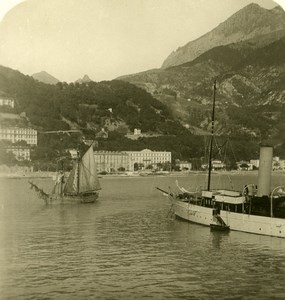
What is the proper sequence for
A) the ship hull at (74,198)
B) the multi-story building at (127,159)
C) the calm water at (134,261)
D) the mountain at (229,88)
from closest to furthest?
the calm water at (134,261)
the ship hull at (74,198)
the multi-story building at (127,159)
the mountain at (229,88)

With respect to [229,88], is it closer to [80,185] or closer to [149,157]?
[149,157]

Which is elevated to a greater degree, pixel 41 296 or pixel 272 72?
pixel 272 72

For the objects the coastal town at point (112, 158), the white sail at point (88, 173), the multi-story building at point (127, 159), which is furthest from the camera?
the multi-story building at point (127, 159)

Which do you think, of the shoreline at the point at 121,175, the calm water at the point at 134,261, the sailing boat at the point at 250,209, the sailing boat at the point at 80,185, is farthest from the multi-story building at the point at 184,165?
the sailing boat at the point at 250,209

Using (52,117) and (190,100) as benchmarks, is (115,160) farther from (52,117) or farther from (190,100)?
(190,100)

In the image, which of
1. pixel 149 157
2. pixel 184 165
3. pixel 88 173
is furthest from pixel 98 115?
pixel 88 173

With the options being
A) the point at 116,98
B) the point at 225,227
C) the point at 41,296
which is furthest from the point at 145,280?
the point at 116,98

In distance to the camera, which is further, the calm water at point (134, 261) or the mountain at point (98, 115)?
the mountain at point (98, 115)

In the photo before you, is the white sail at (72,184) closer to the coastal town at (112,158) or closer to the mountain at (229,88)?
the coastal town at (112,158)
